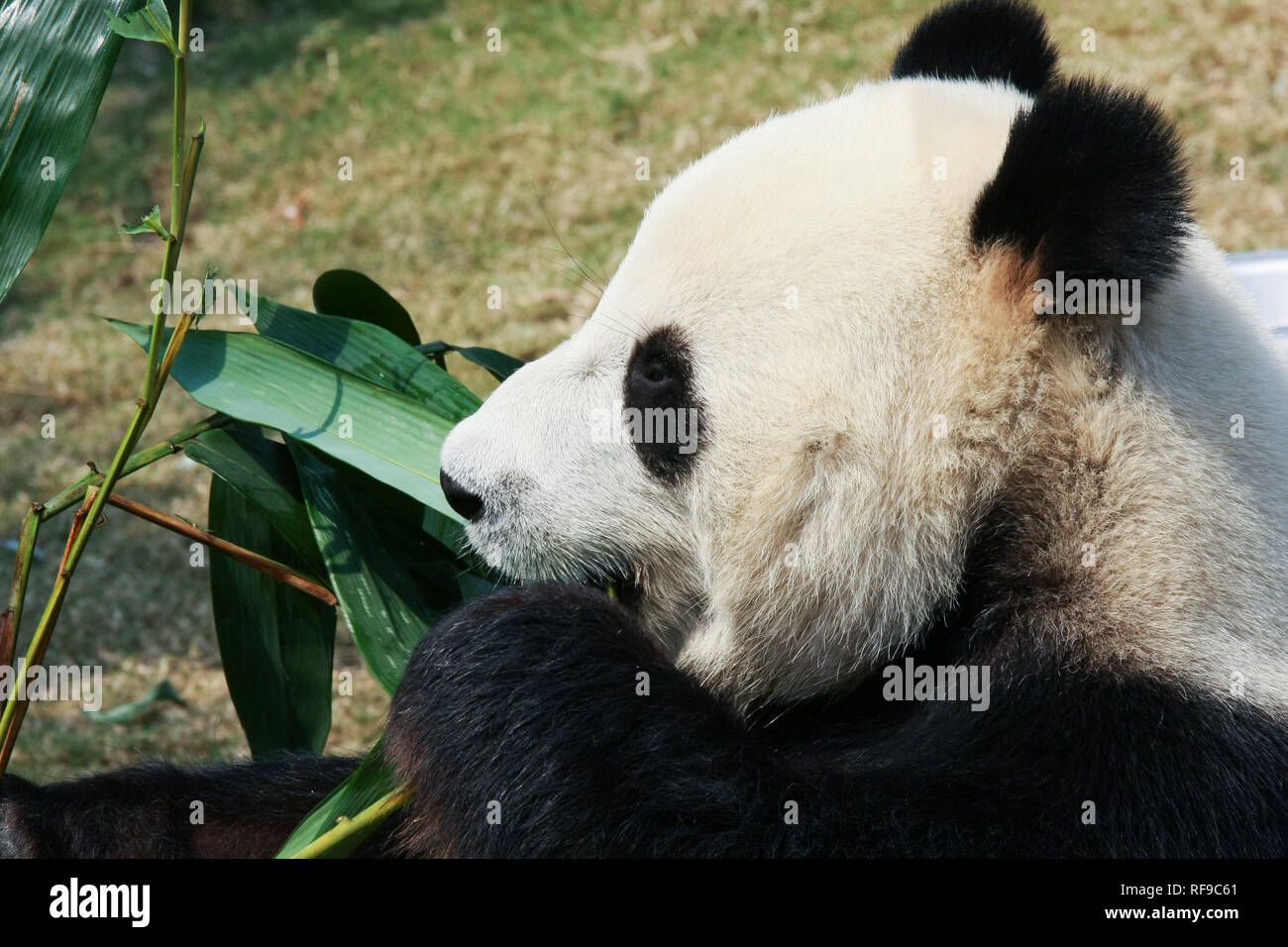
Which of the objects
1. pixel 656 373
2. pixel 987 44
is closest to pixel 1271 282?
pixel 987 44

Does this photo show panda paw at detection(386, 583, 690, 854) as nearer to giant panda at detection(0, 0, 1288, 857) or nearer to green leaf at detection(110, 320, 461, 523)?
giant panda at detection(0, 0, 1288, 857)

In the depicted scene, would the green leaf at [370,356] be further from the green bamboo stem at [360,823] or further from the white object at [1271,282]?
the white object at [1271,282]

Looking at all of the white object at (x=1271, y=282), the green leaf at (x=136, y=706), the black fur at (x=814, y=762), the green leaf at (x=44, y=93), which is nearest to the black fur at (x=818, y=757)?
the black fur at (x=814, y=762)

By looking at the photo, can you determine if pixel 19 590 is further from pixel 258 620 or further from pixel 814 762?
A: pixel 814 762

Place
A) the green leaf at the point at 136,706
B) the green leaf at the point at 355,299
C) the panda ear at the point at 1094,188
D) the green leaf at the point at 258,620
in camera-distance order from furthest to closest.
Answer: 1. the green leaf at the point at 136,706
2. the green leaf at the point at 355,299
3. the green leaf at the point at 258,620
4. the panda ear at the point at 1094,188

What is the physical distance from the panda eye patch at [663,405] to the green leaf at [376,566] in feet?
1.86

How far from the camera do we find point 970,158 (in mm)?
1844

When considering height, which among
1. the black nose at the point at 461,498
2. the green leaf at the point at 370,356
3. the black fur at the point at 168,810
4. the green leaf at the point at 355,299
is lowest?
the black fur at the point at 168,810

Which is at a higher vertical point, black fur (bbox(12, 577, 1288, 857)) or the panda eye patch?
the panda eye patch

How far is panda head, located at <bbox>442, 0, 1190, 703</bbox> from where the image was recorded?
1717mm

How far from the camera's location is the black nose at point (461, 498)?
1.94 m

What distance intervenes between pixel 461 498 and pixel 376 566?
440mm

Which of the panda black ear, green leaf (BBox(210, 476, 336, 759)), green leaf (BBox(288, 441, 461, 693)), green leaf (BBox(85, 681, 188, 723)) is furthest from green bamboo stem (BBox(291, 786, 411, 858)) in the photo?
the panda black ear

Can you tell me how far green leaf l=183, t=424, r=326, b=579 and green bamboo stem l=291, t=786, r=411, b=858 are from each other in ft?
1.88
